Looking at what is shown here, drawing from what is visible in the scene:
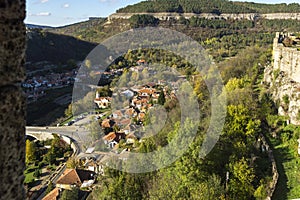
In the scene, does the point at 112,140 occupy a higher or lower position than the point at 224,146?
lower

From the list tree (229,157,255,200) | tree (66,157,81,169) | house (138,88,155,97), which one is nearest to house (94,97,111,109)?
house (138,88,155,97)

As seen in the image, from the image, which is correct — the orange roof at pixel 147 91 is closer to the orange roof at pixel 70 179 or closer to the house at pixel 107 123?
the house at pixel 107 123

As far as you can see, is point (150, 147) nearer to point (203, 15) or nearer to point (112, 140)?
point (112, 140)

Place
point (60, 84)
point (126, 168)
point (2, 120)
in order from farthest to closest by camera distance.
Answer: point (60, 84), point (126, 168), point (2, 120)

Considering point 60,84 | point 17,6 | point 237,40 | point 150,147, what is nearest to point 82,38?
point 60,84

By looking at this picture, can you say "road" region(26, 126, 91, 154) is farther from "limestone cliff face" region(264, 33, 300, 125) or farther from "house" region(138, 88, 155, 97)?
"limestone cliff face" region(264, 33, 300, 125)

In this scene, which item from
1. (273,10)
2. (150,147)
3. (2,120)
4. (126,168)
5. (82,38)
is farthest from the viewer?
(82,38)

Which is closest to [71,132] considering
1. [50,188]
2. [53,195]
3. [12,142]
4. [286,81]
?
[50,188]

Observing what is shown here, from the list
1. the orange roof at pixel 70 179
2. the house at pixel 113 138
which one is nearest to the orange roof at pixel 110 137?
the house at pixel 113 138
